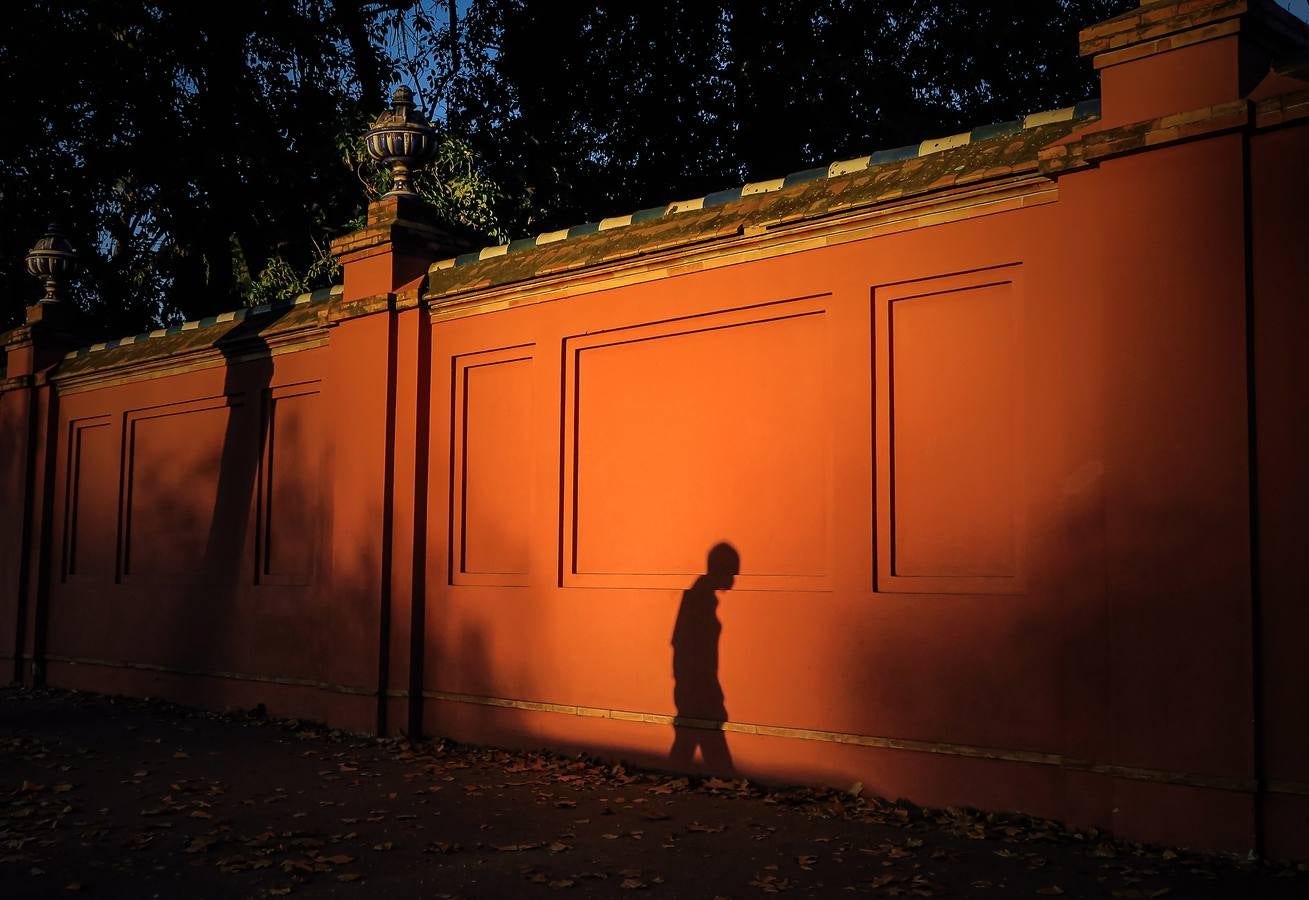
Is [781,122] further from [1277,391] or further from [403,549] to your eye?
[1277,391]

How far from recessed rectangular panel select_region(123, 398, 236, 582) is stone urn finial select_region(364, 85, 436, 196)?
121 inches

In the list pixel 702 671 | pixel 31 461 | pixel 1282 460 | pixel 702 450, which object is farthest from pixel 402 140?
pixel 1282 460

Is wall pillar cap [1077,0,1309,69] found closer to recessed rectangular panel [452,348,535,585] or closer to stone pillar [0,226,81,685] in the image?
recessed rectangular panel [452,348,535,585]

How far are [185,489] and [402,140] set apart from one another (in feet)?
15.0

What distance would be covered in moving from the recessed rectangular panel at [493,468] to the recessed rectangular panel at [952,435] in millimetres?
3095

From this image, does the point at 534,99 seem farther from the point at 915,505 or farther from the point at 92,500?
the point at 915,505

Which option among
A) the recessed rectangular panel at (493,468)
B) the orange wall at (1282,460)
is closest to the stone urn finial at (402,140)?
the recessed rectangular panel at (493,468)

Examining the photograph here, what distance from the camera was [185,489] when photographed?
1292 centimetres

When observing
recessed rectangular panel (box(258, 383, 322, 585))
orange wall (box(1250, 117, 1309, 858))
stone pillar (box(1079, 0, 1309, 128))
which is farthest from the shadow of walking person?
recessed rectangular panel (box(258, 383, 322, 585))

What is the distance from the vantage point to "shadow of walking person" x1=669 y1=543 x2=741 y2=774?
7.96m

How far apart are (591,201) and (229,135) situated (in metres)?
5.48

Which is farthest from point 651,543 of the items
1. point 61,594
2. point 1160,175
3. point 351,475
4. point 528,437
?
point 61,594

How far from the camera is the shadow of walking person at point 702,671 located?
26.1 ft

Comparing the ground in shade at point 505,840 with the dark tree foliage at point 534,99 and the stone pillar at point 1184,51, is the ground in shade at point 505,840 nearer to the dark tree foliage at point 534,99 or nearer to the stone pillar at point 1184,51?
the stone pillar at point 1184,51
